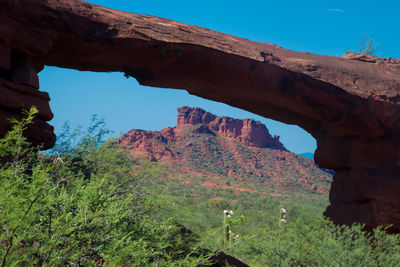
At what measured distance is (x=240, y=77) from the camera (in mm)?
7922

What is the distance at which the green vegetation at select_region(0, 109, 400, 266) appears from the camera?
8.65 ft

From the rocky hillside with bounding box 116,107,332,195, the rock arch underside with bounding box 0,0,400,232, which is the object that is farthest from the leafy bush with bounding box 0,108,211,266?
the rocky hillside with bounding box 116,107,332,195

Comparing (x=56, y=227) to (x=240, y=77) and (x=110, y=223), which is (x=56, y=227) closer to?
(x=110, y=223)

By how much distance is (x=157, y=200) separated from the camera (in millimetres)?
5000

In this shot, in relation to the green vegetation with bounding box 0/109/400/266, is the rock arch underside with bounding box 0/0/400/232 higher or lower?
higher

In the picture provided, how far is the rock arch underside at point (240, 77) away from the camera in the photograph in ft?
19.2

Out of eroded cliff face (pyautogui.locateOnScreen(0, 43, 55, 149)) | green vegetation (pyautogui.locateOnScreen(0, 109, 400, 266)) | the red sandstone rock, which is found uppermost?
the red sandstone rock

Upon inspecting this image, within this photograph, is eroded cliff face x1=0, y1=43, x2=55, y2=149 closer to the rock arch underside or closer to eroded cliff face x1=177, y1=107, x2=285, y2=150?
the rock arch underside

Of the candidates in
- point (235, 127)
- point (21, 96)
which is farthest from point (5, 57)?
point (235, 127)

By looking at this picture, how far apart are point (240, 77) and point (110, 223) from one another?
555 centimetres

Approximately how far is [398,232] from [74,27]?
8853mm

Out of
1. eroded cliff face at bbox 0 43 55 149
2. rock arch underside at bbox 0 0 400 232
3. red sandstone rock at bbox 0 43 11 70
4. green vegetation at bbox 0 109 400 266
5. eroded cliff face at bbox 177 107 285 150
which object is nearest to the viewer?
green vegetation at bbox 0 109 400 266

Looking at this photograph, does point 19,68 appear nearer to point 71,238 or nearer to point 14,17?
point 14,17

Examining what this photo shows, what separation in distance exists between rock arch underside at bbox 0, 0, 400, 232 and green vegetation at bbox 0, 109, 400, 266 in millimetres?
914
